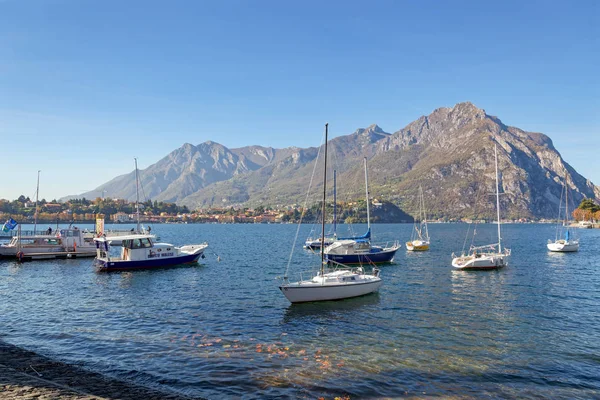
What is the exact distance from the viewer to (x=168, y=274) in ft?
191

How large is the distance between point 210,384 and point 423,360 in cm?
1242

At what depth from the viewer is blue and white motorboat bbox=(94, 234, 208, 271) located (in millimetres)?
59562

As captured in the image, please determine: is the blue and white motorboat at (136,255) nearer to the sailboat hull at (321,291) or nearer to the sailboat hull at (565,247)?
the sailboat hull at (321,291)

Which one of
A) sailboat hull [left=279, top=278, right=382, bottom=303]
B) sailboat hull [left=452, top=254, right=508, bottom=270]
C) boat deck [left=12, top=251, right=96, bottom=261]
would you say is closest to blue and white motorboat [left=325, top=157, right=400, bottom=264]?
sailboat hull [left=452, top=254, right=508, bottom=270]

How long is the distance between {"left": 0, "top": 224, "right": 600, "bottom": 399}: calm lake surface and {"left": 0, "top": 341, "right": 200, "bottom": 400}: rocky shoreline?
53.5 inches

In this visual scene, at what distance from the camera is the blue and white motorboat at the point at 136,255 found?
5956 centimetres

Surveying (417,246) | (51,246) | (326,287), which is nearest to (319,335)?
(326,287)

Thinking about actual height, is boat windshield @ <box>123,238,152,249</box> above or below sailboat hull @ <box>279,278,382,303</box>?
above

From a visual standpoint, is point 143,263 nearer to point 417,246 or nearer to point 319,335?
point 319,335

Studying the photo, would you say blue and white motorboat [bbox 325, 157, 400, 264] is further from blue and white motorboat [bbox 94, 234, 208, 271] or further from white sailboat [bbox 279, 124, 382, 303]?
blue and white motorboat [bbox 94, 234, 208, 271]

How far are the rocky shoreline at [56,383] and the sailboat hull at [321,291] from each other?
18284 mm

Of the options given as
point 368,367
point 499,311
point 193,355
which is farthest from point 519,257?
point 193,355

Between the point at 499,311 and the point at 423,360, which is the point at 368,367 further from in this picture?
the point at 499,311

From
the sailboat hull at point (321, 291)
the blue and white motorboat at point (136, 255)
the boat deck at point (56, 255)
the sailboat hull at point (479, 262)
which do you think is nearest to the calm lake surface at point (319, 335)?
the sailboat hull at point (321, 291)
